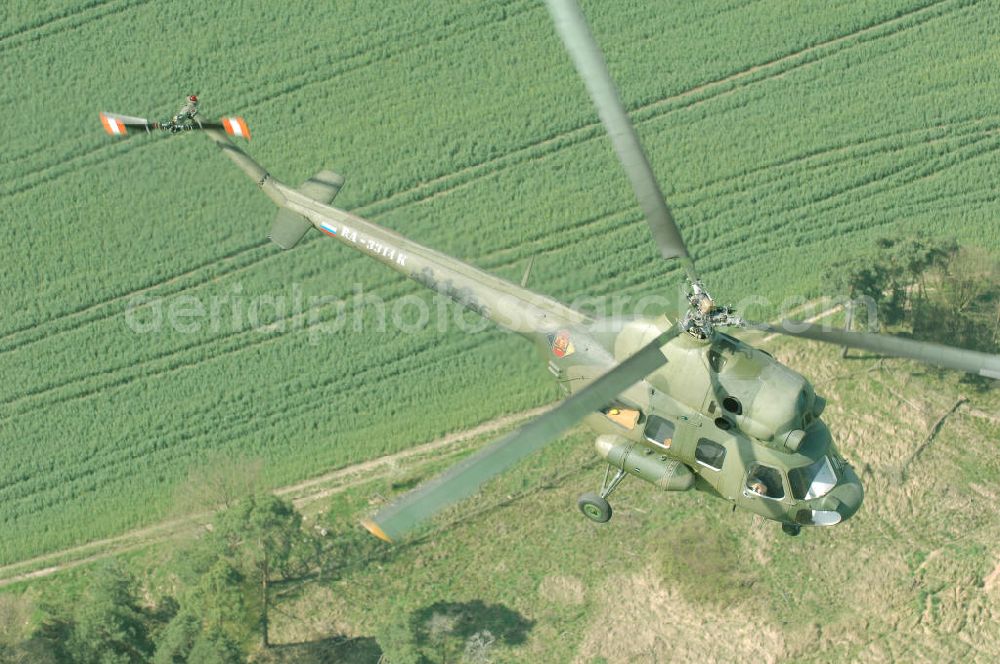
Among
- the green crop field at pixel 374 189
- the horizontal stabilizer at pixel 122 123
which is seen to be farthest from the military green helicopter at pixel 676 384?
the horizontal stabilizer at pixel 122 123

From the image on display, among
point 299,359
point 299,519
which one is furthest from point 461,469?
point 299,359

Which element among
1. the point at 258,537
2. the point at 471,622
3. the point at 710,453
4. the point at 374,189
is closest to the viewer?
the point at 710,453

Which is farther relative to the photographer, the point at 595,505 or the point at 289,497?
the point at 289,497

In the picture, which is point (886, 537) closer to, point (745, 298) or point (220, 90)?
point (745, 298)

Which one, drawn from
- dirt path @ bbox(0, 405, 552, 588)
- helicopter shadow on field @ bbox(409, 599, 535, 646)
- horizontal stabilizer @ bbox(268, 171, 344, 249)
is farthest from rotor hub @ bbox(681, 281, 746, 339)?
horizontal stabilizer @ bbox(268, 171, 344, 249)

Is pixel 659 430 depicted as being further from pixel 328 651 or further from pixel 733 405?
pixel 328 651

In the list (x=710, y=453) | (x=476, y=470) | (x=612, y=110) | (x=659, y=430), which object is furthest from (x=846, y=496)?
(x=476, y=470)

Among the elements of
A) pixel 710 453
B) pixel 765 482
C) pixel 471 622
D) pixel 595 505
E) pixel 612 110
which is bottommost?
pixel 471 622

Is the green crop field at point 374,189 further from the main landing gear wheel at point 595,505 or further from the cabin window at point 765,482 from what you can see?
the cabin window at point 765,482

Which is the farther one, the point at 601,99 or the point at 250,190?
the point at 250,190
